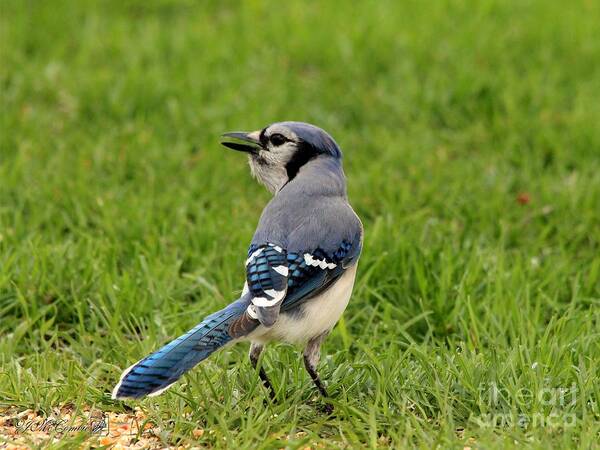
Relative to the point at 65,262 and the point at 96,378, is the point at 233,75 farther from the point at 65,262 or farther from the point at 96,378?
the point at 96,378

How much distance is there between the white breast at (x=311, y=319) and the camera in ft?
13.4

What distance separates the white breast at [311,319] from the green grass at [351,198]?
0.78 feet

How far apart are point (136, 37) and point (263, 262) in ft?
17.7

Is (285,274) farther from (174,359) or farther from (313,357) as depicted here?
(174,359)

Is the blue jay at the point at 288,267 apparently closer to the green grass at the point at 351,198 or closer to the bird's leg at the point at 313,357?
the bird's leg at the point at 313,357

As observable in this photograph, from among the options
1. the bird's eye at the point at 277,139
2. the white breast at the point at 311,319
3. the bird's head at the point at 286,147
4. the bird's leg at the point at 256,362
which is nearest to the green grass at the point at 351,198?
the bird's leg at the point at 256,362

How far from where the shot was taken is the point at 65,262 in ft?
17.8

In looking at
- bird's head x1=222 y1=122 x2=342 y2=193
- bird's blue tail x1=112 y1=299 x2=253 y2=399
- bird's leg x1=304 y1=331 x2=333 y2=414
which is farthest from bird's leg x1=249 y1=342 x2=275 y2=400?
bird's head x1=222 y1=122 x2=342 y2=193

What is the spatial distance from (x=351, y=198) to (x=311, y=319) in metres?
2.64

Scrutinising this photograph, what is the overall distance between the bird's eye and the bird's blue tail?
3.13 ft

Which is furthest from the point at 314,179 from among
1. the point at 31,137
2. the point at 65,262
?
the point at 31,137

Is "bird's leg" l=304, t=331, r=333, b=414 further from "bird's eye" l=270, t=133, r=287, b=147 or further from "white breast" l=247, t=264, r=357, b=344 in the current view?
"bird's eye" l=270, t=133, r=287, b=147

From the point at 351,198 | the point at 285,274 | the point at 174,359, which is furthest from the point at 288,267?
the point at 351,198

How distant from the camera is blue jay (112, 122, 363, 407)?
149 inches
